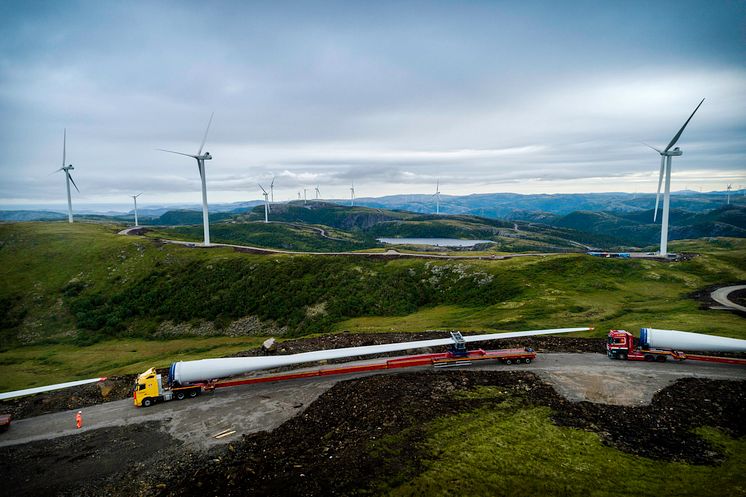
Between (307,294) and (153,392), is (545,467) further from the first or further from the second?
(307,294)

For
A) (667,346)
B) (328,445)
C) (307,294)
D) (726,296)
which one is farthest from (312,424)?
(726,296)

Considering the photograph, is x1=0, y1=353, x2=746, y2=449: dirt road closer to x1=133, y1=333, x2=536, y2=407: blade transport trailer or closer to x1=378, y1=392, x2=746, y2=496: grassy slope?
x1=133, y1=333, x2=536, y2=407: blade transport trailer

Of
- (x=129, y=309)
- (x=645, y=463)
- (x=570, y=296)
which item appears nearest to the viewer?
(x=645, y=463)

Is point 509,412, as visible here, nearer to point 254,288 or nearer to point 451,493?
point 451,493

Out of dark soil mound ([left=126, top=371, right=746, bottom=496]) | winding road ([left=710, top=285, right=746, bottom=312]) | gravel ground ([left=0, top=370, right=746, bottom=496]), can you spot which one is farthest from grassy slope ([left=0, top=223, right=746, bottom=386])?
gravel ground ([left=0, top=370, right=746, bottom=496])

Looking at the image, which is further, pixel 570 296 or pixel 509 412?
pixel 570 296

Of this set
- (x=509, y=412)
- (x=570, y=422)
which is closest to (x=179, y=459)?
(x=509, y=412)

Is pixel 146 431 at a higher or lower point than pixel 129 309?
higher
